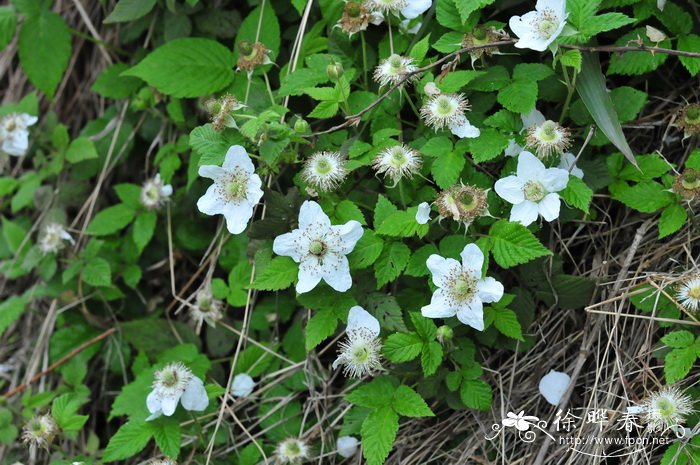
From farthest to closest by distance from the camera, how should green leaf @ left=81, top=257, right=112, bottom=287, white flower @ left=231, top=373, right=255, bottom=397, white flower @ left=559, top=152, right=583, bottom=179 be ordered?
green leaf @ left=81, top=257, right=112, bottom=287 < white flower @ left=231, top=373, right=255, bottom=397 < white flower @ left=559, top=152, right=583, bottom=179

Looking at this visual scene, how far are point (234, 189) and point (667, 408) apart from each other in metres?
1.03

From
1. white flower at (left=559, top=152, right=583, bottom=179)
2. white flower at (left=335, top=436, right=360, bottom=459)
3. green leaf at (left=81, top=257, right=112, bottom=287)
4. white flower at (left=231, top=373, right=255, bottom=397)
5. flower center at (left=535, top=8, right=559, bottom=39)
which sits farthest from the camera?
green leaf at (left=81, top=257, right=112, bottom=287)

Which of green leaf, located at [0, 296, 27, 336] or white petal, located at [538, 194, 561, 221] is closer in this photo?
white petal, located at [538, 194, 561, 221]

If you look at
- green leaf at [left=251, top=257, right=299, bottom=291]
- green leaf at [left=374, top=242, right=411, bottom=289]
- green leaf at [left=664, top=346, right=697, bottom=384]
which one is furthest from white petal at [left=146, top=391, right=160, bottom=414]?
green leaf at [left=664, top=346, right=697, bottom=384]

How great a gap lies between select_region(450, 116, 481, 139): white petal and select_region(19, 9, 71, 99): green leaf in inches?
52.0

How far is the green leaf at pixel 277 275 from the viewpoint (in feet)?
5.22

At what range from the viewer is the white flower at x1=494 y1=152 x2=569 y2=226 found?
5.02ft

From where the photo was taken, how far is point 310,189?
1646 mm

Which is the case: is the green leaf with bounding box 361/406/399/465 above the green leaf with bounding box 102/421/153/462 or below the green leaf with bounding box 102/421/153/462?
above

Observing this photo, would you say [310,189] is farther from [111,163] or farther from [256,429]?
[111,163]

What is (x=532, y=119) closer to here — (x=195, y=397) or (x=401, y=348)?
(x=401, y=348)

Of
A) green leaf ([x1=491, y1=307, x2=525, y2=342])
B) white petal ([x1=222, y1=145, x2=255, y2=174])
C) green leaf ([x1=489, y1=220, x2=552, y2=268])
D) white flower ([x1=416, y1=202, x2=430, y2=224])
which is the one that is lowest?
green leaf ([x1=491, y1=307, x2=525, y2=342])

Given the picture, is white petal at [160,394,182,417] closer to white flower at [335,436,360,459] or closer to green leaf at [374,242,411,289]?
white flower at [335,436,360,459]

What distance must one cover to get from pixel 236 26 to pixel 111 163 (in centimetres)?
62
